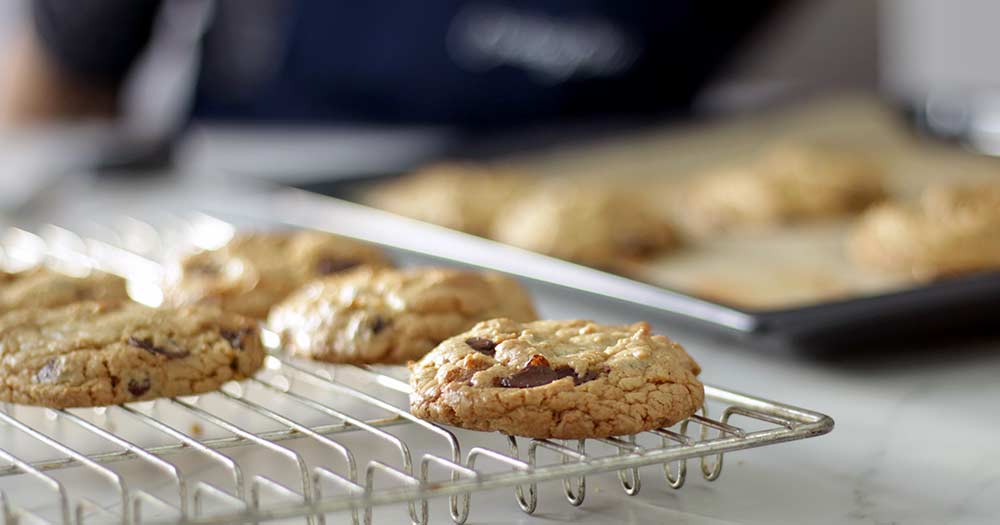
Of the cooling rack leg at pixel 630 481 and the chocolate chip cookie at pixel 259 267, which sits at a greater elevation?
the chocolate chip cookie at pixel 259 267

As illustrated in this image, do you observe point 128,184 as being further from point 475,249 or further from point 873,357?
point 873,357

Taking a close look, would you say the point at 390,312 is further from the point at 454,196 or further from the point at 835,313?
the point at 454,196

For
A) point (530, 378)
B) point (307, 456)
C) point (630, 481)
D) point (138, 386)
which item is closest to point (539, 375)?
point (530, 378)

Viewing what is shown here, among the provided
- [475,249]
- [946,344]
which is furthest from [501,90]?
[946,344]

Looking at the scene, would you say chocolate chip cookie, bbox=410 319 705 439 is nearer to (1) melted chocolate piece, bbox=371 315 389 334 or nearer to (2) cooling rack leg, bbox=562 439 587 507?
(2) cooling rack leg, bbox=562 439 587 507

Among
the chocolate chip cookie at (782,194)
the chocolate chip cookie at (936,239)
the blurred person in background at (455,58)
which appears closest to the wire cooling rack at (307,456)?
the chocolate chip cookie at (936,239)

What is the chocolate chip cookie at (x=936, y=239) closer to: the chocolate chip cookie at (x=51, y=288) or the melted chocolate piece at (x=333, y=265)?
the melted chocolate piece at (x=333, y=265)
